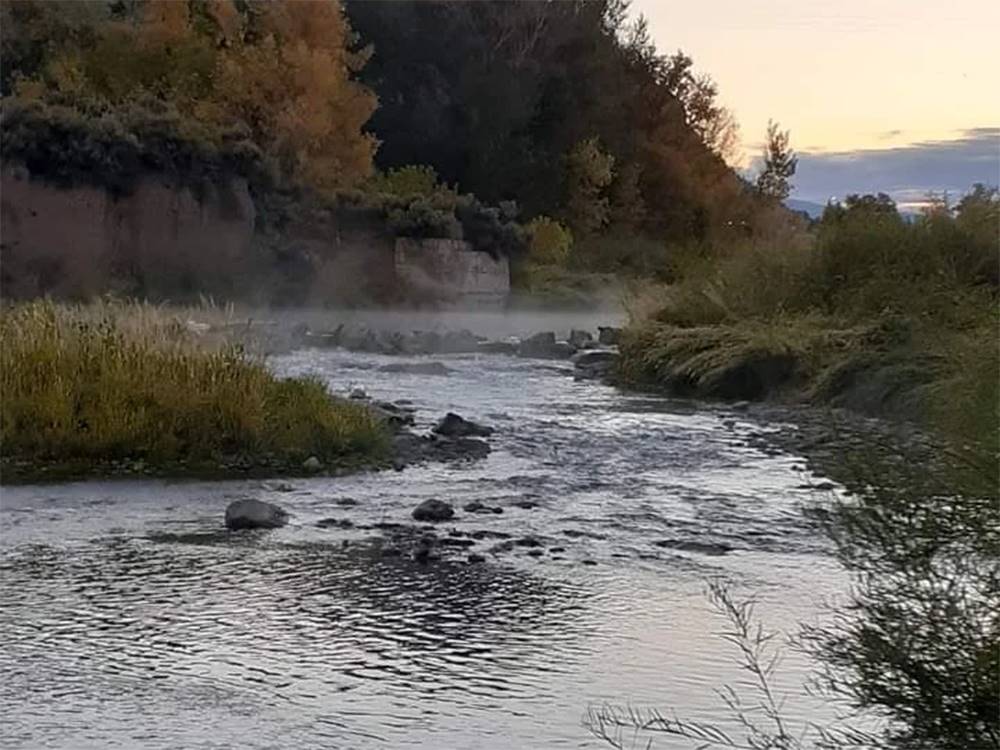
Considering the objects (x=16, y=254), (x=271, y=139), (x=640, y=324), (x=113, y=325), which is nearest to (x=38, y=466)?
(x=113, y=325)

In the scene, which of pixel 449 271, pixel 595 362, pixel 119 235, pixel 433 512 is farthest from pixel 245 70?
pixel 433 512

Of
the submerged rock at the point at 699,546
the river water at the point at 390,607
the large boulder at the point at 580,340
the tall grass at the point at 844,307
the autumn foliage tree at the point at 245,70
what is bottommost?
the river water at the point at 390,607

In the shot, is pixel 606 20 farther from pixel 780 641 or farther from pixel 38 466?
pixel 780 641

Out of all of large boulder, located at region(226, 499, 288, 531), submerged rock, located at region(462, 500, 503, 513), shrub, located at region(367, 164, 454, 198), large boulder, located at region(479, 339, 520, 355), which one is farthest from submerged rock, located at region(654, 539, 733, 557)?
shrub, located at region(367, 164, 454, 198)

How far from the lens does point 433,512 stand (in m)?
10.4

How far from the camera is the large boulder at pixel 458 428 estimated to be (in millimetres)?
14750

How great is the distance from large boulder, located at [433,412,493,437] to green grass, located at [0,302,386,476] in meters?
1.11

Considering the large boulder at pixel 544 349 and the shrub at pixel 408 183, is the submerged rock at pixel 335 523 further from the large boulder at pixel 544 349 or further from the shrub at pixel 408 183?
the shrub at pixel 408 183

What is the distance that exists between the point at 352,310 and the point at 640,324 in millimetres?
16531

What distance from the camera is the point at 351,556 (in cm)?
911

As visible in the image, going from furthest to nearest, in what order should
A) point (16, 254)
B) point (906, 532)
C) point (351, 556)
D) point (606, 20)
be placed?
point (606, 20), point (16, 254), point (351, 556), point (906, 532)

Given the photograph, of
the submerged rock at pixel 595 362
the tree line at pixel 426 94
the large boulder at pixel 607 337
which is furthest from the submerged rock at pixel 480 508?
the tree line at pixel 426 94

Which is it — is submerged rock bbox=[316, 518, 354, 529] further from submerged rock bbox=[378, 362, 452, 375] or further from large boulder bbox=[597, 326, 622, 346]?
large boulder bbox=[597, 326, 622, 346]

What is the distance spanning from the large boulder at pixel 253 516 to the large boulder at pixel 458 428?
4.36 meters
